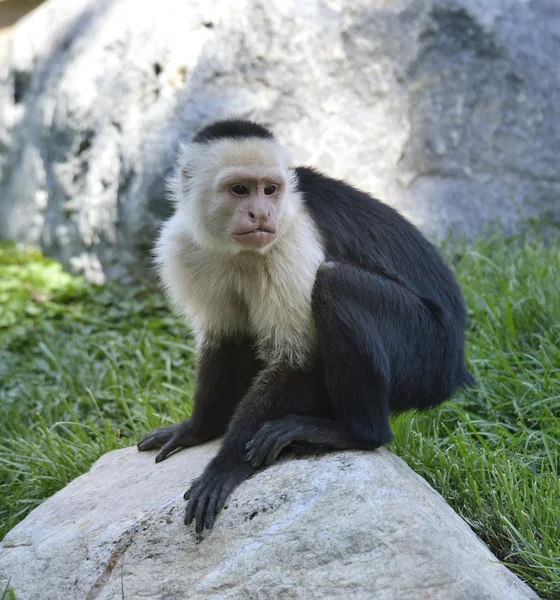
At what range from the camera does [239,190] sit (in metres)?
3.71

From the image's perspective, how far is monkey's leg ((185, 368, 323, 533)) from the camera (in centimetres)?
325

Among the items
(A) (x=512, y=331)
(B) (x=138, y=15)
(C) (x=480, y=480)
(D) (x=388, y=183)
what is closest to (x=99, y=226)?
(B) (x=138, y=15)

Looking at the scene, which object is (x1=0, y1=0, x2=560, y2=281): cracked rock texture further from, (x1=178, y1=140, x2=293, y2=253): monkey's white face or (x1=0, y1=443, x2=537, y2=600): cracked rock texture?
(x1=0, y1=443, x2=537, y2=600): cracked rock texture

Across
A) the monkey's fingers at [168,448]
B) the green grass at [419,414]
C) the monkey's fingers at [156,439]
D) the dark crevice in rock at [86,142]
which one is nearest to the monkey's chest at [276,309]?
the monkey's fingers at [168,448]

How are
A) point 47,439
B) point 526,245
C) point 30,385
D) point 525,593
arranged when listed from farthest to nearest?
point 526,245 < point 30,385 < point 47,439 < point 525,593

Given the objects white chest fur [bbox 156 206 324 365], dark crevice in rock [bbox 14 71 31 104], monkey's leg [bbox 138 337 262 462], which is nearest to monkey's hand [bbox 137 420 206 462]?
monkey's leg [bbox 138 337 262 462]

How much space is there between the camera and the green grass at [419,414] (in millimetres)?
3775

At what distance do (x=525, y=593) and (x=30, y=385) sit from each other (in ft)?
13.3

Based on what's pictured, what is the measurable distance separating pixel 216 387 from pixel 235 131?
53.3 inches

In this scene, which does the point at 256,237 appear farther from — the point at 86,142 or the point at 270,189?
the point at 86,142

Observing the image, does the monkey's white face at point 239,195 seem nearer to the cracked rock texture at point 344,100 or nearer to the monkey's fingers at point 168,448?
the monkey's fingers at point 168,448

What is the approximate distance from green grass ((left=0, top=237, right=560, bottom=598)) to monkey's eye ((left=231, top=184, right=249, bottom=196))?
1.66 m

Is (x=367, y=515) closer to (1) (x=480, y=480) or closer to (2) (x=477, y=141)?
(1) (x=480, y=480)

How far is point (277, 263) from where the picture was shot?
3.62 m
